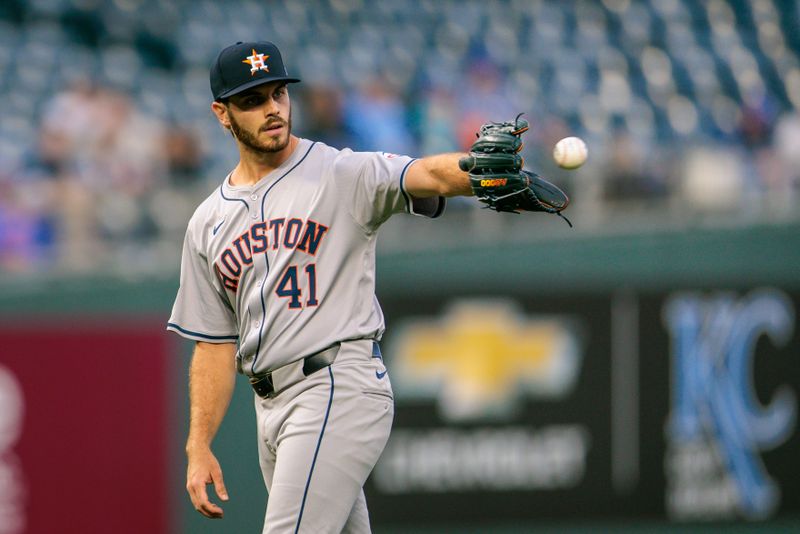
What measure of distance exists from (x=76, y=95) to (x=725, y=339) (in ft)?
15.4

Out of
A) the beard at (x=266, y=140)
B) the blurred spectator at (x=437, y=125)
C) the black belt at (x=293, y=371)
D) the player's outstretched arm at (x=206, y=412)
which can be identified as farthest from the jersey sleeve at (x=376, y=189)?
the blurred spectator at (x=437, y=125)

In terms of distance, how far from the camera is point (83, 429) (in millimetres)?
8188

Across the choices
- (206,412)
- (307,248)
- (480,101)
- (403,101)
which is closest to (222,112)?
(307,248)

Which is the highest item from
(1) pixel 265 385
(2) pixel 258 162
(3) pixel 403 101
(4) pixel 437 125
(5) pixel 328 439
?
(3) pixel 403 101

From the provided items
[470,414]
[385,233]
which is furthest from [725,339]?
[385,233]

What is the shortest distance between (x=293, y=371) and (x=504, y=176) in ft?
2.96

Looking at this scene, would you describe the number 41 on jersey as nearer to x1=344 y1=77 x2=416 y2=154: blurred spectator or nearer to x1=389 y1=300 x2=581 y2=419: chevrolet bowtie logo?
x1=344 y1=77 x2=416 y2=154: blurred spectator

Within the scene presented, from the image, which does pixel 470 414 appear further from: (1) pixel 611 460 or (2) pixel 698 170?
(2) pixel 698 170

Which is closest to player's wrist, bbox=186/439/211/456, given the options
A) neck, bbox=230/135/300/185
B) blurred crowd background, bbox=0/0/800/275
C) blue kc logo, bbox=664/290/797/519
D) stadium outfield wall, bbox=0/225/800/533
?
neck, bbox=230/135/300/185

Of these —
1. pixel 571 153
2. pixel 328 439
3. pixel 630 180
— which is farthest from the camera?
pixel 630 180

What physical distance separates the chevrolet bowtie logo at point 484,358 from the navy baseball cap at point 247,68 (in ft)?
16.6

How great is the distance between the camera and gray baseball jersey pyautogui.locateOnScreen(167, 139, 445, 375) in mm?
3980

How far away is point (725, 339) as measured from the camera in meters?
9.32

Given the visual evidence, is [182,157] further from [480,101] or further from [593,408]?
[593,408]
